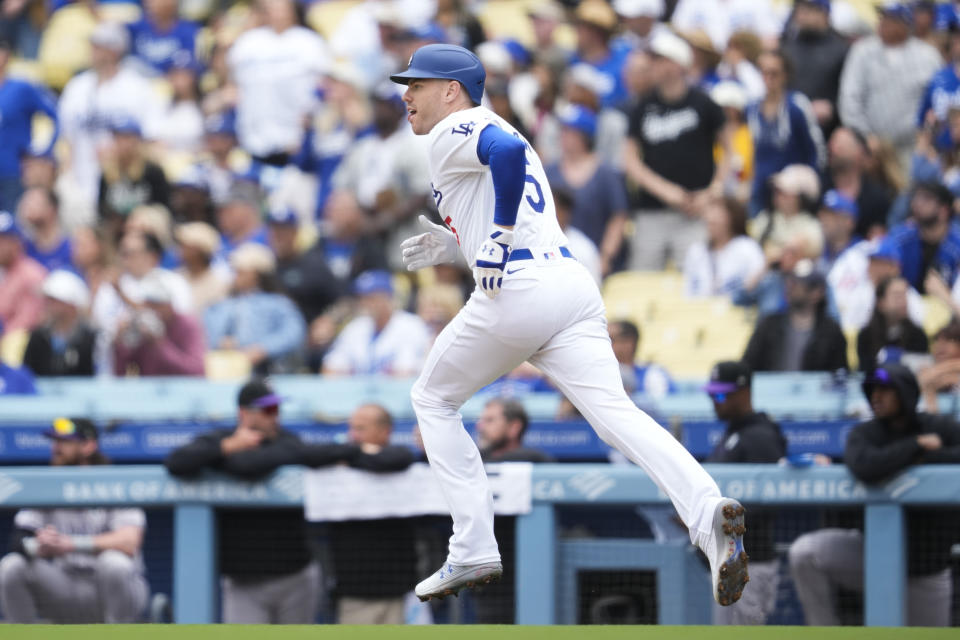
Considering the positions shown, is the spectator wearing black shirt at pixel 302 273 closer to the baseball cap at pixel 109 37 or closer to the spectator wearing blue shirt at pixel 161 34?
the baseball cap at pixel 109 37

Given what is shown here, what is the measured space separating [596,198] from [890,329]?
251 centimetres

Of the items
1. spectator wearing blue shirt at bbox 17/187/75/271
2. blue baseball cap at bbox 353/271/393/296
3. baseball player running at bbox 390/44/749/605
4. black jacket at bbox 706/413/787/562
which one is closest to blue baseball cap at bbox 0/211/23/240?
spectator wearing blue shirt at bbox 17/187/75/271

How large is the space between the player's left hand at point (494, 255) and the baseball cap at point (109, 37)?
27.8 ft

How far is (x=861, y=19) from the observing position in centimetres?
1052

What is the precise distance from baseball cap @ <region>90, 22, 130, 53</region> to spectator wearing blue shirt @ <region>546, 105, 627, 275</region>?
4339 millimetres

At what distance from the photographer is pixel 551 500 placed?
21.1ft

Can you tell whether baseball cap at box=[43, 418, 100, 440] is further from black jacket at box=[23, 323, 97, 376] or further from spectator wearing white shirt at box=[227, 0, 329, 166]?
spectator wearing white shirt at box=[227, 0, 329, 166]

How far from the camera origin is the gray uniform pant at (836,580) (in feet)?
20.3

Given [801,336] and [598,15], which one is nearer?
[801,336]

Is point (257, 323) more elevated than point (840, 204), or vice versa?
point (840, 204)

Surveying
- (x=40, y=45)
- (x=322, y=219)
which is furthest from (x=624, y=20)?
(x=40, y=45)

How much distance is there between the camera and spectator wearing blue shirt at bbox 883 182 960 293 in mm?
8594

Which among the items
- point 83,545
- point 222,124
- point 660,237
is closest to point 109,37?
point 222,124

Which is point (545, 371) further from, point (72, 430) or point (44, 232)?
point (44, 232)
